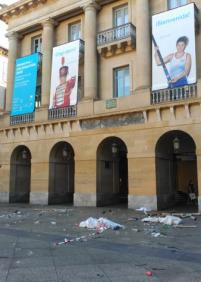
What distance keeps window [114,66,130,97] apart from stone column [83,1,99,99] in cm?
142

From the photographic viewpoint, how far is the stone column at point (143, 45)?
20.6 m

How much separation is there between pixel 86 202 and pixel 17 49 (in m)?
15.0

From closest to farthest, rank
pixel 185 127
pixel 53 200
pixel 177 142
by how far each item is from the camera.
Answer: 1. pixel 185 127
2. pixel 177 142
3. pixel 53 200

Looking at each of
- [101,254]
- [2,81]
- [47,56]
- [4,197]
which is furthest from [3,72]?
[101,254]

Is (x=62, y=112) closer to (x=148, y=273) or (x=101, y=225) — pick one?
(x=101, y=225)

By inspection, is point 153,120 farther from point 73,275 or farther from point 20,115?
point 73,275

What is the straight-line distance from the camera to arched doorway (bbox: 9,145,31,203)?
2594 cm

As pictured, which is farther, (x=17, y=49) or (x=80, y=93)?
(x=17, y=49)

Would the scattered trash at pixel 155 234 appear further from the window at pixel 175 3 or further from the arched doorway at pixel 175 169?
the window at pixel 175 3

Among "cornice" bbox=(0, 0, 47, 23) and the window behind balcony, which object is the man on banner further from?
"cornice" bbox=(0, 0, 47, 23)

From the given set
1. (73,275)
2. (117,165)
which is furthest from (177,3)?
(73,275)

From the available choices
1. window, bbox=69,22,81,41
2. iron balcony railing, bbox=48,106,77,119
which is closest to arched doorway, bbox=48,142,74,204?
iron balcony railing, bbox=48,106,77,119

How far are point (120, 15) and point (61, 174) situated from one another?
1214cm

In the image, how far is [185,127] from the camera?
58.9 ft
